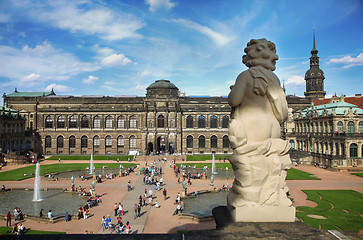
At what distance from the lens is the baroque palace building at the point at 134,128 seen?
2692 inches

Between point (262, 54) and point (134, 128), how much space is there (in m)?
65.0

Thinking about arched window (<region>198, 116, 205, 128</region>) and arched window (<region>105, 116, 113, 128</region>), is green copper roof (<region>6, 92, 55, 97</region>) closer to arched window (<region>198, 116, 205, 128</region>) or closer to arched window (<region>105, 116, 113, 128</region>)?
arched window (<region>105, 116, 113, 128</region>)

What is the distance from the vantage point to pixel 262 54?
6602 mm

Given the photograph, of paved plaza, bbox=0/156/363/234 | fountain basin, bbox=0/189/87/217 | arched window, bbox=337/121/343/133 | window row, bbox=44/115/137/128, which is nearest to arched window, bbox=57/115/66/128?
window row, bbox=44/115/137/128

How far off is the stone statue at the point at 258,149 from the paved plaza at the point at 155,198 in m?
13.1

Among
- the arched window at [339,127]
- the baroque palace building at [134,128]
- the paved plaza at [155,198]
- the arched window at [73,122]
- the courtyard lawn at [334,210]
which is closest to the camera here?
the courtyard lawn at [334,210]

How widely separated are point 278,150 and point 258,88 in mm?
1580

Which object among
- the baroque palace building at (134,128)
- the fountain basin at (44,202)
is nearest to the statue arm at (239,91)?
the fountain basin at (44,202)

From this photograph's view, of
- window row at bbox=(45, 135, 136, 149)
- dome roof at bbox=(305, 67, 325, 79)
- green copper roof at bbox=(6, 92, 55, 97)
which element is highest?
dome roof at bbox=(305, 67, 325, 79)

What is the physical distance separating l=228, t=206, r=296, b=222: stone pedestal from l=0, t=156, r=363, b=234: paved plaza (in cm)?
1309

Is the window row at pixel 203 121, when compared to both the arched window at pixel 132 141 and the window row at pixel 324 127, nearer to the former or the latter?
the arched window at pixel 132 141

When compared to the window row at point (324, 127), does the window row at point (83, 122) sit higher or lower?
higher

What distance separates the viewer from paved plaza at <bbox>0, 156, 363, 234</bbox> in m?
19.3

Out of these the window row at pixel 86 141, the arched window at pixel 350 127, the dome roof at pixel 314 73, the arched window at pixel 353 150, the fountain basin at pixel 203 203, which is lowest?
the fountain basin at pixel 203 203
